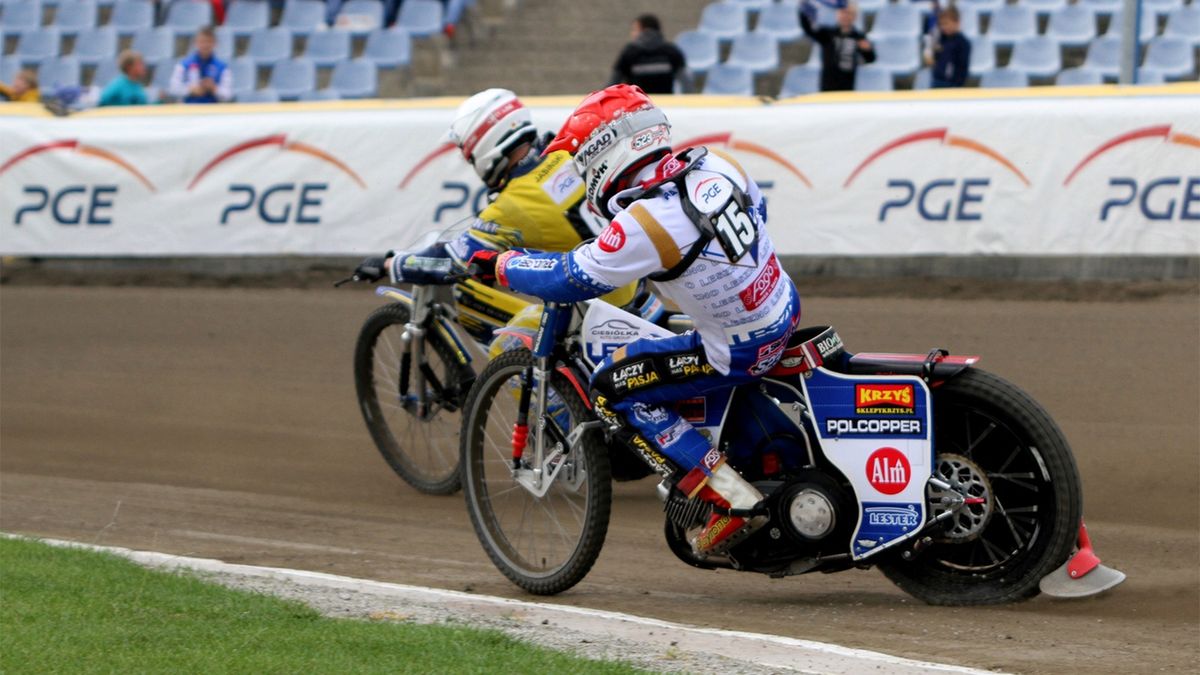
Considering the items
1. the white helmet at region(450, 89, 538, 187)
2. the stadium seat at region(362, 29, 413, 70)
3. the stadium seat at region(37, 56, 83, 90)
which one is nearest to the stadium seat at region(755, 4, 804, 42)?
the stadium seat at region(362, 29, 413, 70)

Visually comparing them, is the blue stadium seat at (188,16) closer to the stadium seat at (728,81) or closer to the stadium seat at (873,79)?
the stadium seat at (728,81)

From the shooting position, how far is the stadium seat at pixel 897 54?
17.2 metres

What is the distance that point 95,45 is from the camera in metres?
21.6

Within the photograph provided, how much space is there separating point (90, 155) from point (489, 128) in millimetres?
7357

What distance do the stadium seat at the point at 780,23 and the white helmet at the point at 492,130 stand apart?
10652mm

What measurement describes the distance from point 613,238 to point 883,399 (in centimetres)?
119

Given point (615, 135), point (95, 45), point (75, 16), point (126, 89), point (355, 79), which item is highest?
point (615, 135)

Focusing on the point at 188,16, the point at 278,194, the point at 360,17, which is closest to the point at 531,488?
the point at 278,194

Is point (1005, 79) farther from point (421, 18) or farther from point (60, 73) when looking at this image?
point (60, 73)

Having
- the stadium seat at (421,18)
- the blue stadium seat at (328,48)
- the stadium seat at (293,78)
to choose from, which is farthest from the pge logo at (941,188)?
the blue stadium seat at (328,48)

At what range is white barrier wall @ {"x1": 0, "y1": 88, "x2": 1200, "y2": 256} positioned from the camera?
11.7 m

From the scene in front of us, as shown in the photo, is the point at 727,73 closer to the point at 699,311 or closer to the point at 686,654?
the point at 699,311

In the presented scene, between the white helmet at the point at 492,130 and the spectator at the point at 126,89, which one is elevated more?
the white helmet at the point at 492,130

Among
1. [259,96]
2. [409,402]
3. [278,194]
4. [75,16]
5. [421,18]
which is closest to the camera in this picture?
[409,402]
